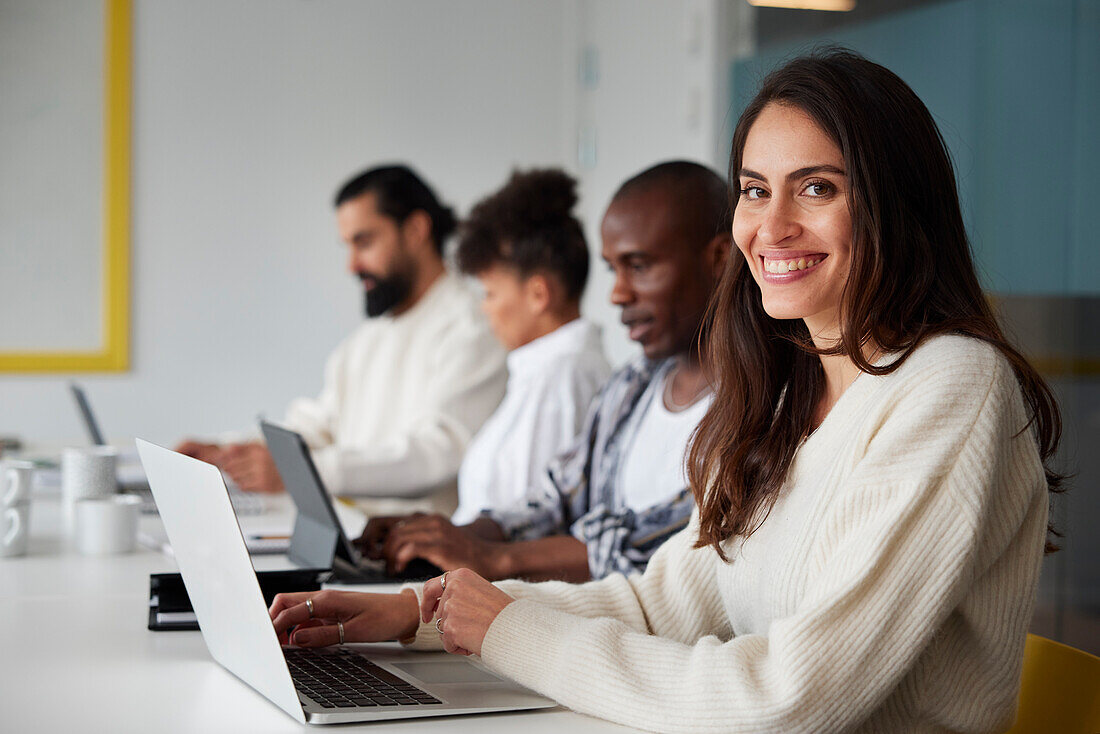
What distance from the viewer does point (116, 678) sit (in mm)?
1149

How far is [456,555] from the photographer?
1.73 metres

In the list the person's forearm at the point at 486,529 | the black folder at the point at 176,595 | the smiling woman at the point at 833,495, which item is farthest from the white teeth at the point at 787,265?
the person's forearm at the point at 486,529

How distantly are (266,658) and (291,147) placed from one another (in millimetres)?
4021

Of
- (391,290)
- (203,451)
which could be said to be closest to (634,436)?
(203,451)

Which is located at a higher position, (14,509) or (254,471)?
(14,509)

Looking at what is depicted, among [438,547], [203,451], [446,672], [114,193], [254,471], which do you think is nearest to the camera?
[446,672]

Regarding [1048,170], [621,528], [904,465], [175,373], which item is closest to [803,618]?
[904,465]

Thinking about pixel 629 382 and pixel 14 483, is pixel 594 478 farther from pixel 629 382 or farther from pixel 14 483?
pixel 14 483

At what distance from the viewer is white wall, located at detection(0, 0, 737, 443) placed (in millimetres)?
4566

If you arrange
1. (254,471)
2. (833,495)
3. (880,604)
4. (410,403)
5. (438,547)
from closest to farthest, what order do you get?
(880,604)
(833,495)
(438,547)
(254,471)
(410,403)

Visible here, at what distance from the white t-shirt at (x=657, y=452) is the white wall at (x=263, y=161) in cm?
310

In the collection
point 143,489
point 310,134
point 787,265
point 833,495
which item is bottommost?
point 143,489

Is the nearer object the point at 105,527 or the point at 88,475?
the point at 105,527

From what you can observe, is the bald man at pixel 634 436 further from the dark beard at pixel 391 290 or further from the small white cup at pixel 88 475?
the dark beard at pixel 391 290
